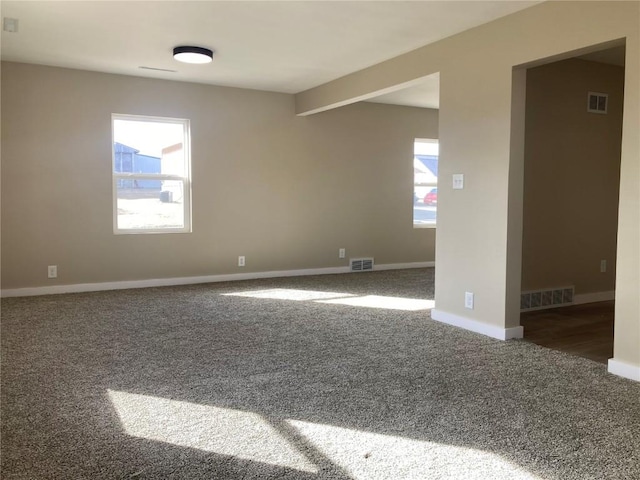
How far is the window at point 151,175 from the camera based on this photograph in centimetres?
610

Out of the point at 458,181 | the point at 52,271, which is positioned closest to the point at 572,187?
the point at 458,181

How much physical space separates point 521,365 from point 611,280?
2.84 meters

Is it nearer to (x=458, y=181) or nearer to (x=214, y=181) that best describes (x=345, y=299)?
(x=458, y=181)

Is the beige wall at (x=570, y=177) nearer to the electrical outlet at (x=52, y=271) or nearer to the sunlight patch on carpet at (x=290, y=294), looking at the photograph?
the sunlight patch on carpet at (x=290, y=294)

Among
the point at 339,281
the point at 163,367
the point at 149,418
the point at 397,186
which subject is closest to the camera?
the point at 149,418

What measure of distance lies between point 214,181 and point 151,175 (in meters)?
0.75

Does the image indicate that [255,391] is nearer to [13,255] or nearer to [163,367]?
[163,367]

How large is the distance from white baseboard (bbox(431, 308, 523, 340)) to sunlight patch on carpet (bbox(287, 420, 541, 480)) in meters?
1.93

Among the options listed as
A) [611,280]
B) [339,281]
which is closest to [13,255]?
[339,281]

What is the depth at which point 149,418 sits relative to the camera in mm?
2574

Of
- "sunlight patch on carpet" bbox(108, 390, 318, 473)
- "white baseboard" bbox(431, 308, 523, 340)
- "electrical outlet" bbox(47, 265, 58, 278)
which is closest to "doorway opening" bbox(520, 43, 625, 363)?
"white baseboard" bbox(431, 308, 523, 340)

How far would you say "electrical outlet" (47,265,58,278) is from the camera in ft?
18.8

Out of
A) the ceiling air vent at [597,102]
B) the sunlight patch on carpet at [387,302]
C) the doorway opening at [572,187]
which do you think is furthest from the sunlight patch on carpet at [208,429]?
the ceiling air vent at [597,102]

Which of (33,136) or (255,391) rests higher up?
(33,136)
